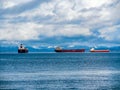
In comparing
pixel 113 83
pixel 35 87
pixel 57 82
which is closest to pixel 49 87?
pixel 35 87

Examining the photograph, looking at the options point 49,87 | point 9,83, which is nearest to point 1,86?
point 9,83

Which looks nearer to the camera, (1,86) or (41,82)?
(1,86)

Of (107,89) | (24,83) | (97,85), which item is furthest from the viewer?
(24,83)

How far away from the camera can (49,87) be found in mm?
70250

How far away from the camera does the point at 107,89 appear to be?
66.5 meters

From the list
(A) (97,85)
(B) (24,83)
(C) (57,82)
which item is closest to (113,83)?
(A) (97,85)

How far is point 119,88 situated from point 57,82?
1410 cm

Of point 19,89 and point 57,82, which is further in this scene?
point 57,82

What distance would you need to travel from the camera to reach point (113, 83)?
75875 mm

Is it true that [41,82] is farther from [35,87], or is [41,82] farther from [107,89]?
[107,89]

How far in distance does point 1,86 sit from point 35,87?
21.6 feet

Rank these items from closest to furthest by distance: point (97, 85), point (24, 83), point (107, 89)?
1. point (107, 89)
2. point (97, 85)
3. point (24, 83)

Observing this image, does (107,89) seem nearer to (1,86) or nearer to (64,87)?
(64,87)

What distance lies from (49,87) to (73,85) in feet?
15.5
